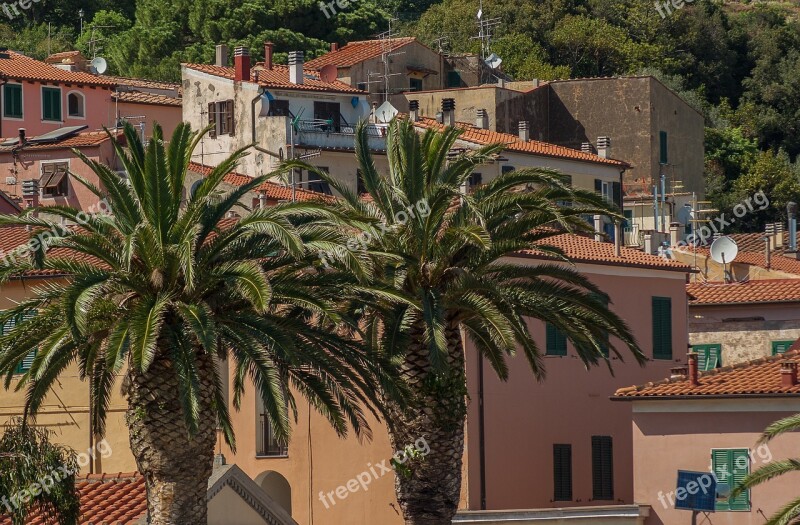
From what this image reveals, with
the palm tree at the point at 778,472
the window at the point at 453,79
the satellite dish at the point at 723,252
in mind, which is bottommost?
the palm tree at the point at 778,472

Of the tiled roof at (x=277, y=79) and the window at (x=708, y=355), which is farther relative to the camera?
the tiled roof at (x=277, y=79)

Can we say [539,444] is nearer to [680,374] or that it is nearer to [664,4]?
[680,374]

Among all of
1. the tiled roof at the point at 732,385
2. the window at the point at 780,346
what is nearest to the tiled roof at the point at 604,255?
the window at the point at 780,346

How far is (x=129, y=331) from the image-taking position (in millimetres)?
28719

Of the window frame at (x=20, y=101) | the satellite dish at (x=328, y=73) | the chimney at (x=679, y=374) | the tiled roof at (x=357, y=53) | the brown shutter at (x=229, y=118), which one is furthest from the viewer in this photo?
the tiled roof at (x=357, y=53)

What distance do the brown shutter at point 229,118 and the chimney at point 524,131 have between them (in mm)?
10555

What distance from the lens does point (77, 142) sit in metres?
58.6

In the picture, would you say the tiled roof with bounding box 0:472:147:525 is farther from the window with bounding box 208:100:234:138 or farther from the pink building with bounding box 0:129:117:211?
the window with bounding box 208:100:234:138

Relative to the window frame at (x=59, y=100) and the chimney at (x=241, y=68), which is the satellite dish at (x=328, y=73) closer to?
the chimney at (x=241, y=68)

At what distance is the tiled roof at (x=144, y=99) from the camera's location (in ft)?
233

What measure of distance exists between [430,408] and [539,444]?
41.3ft

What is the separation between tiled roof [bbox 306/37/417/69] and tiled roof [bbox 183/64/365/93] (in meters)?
3.23

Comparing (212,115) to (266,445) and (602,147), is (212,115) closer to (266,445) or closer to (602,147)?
(602,147)

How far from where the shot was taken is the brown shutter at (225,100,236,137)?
6353 cm
